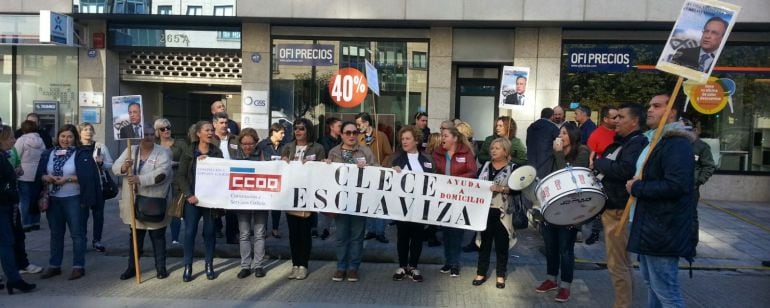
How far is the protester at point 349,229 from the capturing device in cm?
659

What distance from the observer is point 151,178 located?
20.9 ft

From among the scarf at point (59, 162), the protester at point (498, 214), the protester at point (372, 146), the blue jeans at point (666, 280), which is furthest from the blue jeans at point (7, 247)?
the blue jeans at point (666, 280)

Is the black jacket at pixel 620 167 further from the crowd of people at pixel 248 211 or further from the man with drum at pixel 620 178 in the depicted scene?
the crowd of people at pixel 248 211

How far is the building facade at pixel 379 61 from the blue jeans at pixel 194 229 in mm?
6443

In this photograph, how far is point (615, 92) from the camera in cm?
1325

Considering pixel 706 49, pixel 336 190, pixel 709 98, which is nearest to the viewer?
pixel 706 49

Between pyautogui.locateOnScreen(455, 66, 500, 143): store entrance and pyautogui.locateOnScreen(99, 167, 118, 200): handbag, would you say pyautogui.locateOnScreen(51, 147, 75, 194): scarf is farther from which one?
pyautogui.locateOnScreen(455, 66, 500, 143): store entrance

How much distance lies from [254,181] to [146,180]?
117cm

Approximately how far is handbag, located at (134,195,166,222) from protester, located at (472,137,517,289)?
3622 mm

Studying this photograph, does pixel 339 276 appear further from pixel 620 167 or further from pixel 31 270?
pixel 31 270

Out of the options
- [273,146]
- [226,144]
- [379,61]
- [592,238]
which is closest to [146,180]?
[226,144]

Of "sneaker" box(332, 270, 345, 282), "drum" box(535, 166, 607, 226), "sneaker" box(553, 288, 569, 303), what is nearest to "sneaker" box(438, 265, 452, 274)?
"sneaker" box(332, 270, 345, 282)

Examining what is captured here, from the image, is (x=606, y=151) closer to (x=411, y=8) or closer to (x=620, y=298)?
(x=620, y=298)

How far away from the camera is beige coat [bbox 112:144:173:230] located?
6.43m
